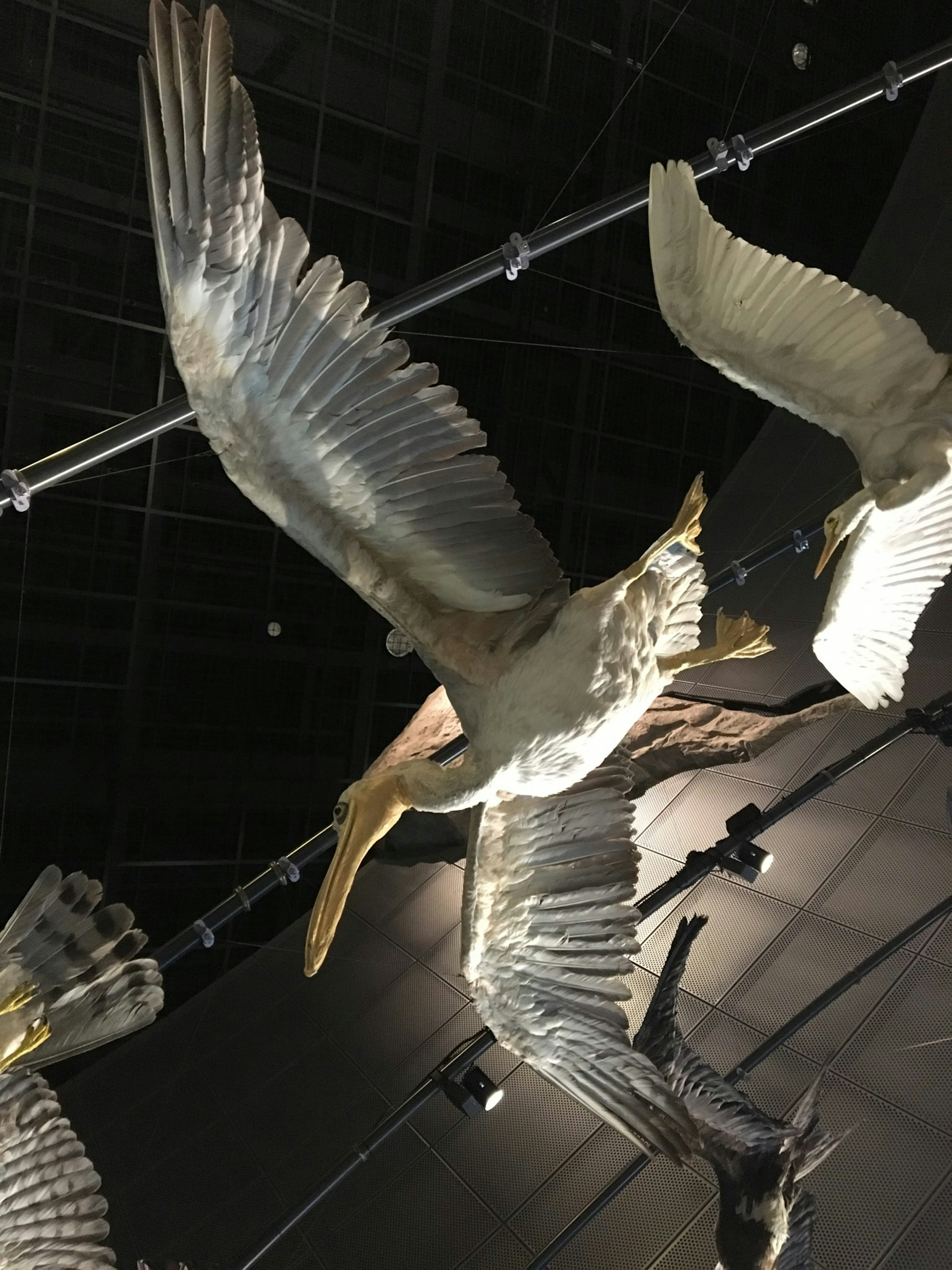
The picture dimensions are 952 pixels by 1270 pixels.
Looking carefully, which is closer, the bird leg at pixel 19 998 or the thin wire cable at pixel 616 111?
the bird leg at pixel 19 998

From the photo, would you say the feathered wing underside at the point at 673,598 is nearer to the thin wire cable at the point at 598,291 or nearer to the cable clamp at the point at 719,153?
the cable clamp at the point at 719,153

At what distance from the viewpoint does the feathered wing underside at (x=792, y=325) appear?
145cm

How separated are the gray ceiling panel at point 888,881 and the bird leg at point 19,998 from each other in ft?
5.30

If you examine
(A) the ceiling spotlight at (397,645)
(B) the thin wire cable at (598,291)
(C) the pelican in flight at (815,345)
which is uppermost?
(B) the thin wire cable at (598,291)

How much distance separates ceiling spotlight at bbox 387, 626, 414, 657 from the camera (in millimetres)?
2273

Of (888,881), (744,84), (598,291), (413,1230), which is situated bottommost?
(413,1230)

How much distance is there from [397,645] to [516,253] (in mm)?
977

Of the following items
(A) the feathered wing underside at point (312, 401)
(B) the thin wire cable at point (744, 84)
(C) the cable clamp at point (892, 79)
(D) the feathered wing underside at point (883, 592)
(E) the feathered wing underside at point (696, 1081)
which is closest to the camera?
(A) the feathered wing underside at point (312, 401)

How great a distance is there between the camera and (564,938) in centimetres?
176

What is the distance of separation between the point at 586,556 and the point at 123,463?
1.26 m

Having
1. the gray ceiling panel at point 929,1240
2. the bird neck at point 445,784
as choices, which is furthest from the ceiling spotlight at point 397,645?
the gray ceiling panel at point 929,1240

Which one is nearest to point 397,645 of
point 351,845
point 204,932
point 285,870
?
point 285,870

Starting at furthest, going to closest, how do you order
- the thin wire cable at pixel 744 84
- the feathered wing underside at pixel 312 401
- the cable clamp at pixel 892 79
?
the thin wire cable at pixel 744 84
the cable clamp at pixel 892 79
the feathered wing underside at pixel 312 401

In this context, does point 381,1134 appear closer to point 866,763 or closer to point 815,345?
point 866,763
